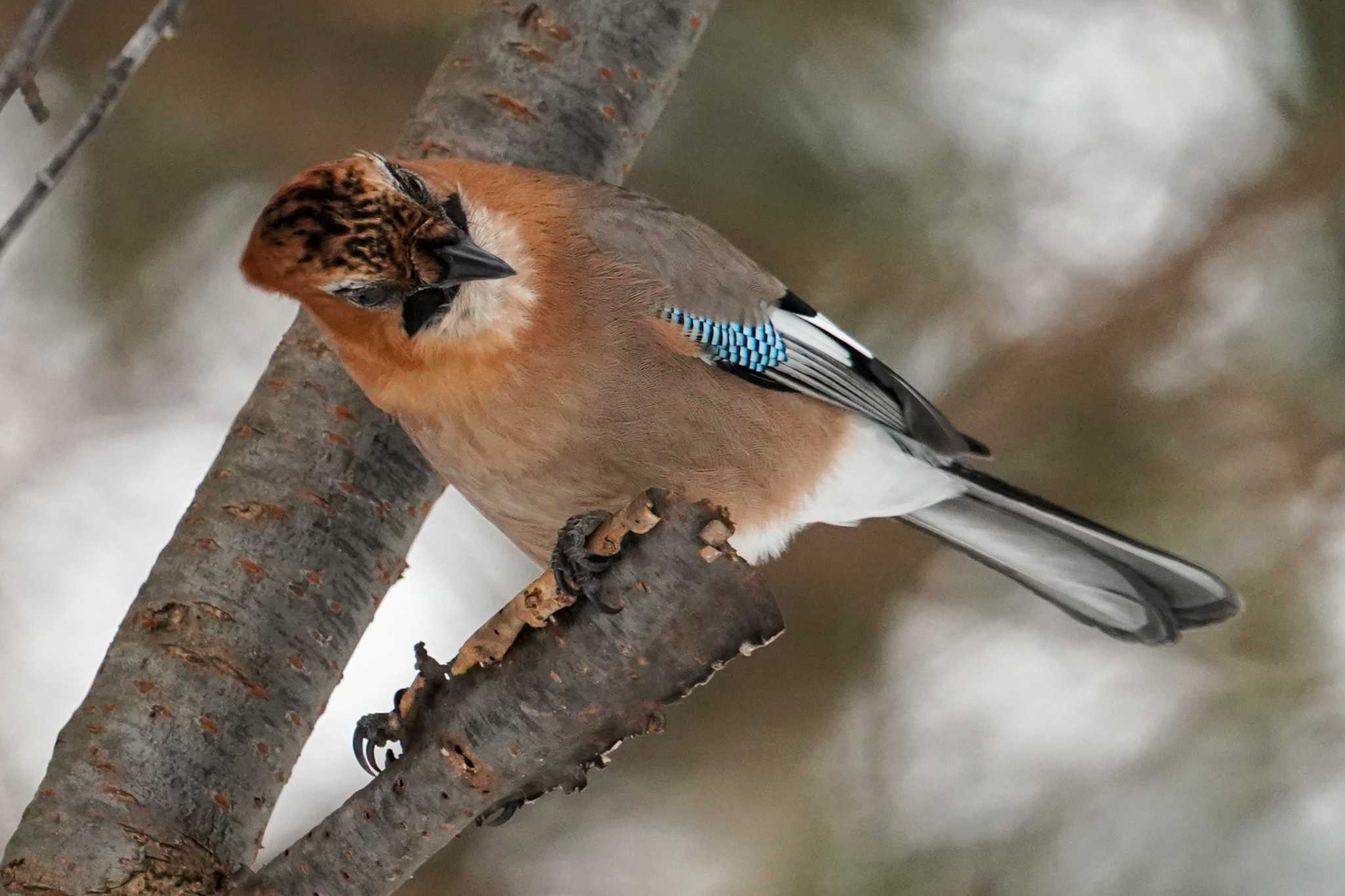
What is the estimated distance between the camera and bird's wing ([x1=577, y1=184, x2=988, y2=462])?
70.6 inches

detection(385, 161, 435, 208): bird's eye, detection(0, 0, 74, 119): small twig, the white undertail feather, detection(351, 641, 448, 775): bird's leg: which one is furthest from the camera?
the white undertail feather

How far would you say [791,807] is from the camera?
2188mm

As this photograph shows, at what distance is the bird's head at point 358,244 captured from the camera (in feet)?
5.05

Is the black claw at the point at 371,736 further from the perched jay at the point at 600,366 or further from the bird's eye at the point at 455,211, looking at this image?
the bird's eye at the point at 455,211

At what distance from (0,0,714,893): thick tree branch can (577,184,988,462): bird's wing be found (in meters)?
0.28

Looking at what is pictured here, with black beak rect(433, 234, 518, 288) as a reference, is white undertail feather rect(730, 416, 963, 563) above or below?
below

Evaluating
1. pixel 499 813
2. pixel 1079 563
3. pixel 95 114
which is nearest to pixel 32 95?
pixel 95 114

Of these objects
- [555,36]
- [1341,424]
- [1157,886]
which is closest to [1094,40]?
[1341,424]

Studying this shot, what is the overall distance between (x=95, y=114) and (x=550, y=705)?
0.66 m

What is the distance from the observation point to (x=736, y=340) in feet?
5.94

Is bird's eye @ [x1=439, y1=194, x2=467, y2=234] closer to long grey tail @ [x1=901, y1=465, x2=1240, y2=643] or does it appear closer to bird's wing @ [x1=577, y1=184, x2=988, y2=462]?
bird's wing @ [x1=577, y1=184, x2=988, y2=462]

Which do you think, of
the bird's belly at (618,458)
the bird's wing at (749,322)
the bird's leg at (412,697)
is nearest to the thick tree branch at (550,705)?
the bird's leg at (412,697)

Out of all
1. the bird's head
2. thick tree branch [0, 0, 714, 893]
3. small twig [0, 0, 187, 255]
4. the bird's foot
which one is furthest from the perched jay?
small twig [0, 0, 187, 255]

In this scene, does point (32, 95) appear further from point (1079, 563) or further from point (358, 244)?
point (1079, 563)
